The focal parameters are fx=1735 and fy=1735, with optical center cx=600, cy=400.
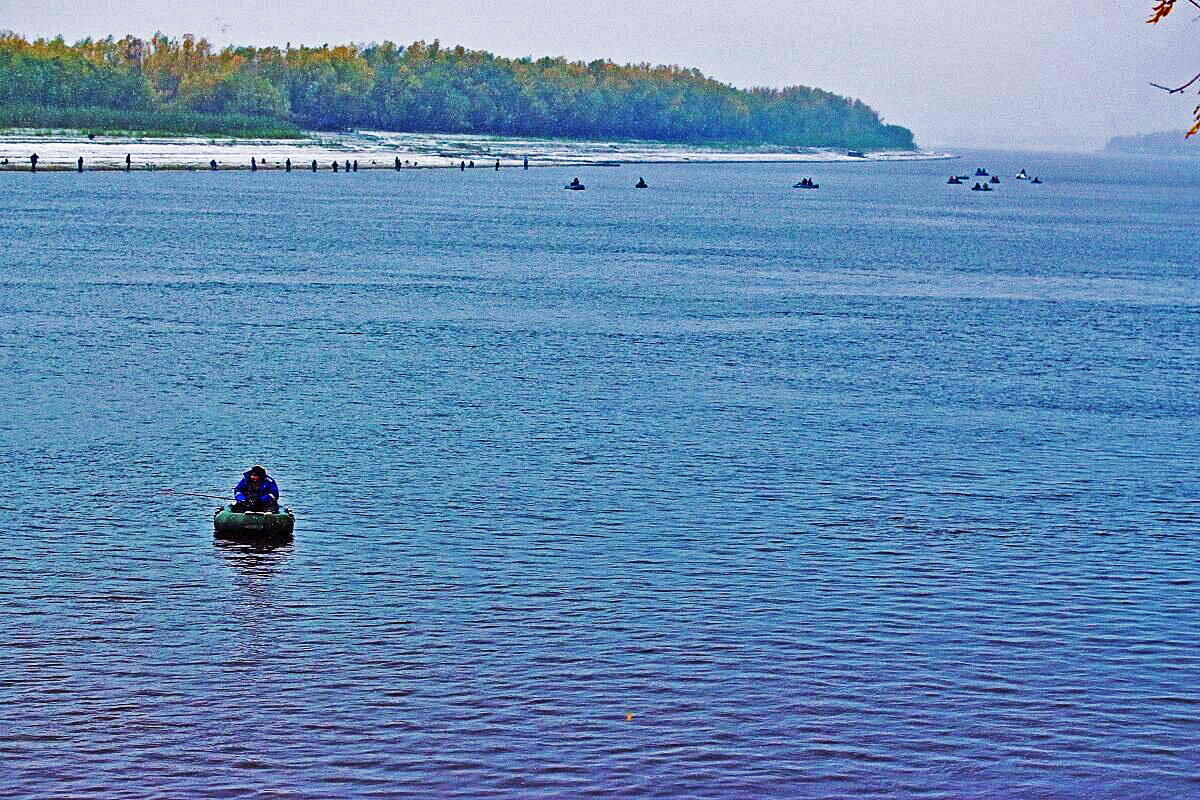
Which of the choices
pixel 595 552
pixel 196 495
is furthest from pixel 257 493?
pixel 595 552

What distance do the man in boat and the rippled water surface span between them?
3.50ft

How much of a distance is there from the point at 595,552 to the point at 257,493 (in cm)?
744

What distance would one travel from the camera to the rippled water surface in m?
26.5

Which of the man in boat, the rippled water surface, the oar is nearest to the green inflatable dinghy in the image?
the man in boat

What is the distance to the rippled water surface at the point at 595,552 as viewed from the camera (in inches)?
1043

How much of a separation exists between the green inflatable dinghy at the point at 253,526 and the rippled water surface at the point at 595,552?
0.65 meters

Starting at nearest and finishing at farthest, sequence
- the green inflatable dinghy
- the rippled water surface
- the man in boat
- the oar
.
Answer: the rippled water surface, the man in boat, the green inflatable dinghy, the oar

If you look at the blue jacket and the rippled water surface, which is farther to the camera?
the blue jacket

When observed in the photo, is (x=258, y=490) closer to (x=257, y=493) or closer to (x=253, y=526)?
(x=257, y=493)

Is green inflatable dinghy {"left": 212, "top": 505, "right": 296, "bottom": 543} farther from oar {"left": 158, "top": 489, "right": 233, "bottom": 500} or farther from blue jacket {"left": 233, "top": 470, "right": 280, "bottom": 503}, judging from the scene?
oar {"left": 158, "top": 489, "right": 233, "bottom": 500}

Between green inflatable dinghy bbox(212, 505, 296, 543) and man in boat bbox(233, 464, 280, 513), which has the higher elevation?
man in boat bbox(233, 464, 280, 513)

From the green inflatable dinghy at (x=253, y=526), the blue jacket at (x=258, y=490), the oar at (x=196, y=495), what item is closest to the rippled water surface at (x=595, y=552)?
the oar at (x=196, y=495)

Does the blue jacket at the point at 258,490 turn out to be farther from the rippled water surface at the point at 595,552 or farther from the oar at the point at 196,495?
the oar at the point at 196,495

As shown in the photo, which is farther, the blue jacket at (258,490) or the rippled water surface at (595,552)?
the blue jacket at (258,490)
